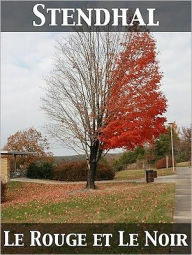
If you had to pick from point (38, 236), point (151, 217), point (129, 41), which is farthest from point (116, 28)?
point (38, 236)

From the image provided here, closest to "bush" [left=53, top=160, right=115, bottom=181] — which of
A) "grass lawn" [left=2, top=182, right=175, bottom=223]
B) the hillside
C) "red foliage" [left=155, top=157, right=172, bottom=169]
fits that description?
the hillside

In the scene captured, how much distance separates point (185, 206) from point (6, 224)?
4.77 metres

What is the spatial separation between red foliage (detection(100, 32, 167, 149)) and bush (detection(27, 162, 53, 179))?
380 inches

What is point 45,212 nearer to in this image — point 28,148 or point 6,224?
point 6,224

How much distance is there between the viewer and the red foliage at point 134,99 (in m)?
17.0

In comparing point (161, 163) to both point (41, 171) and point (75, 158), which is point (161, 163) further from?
point (41, 171)

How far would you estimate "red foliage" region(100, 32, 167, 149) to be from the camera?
17.0 meters

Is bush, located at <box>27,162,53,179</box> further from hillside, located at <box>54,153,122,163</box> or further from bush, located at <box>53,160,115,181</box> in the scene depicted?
hillside, located at <box>54,153,122,163</box>

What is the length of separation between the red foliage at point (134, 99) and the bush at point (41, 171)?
380 inches

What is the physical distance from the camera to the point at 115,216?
981 centimetres

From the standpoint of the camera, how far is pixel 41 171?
27156mm

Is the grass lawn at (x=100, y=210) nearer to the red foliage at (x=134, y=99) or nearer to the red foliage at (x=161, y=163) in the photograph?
the red foliage at (x=134, y=99)

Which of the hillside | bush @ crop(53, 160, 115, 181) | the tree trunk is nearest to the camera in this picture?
the tree trunk

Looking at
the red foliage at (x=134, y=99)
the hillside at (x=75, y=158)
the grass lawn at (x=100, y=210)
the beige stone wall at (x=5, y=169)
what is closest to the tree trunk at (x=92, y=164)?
the red foliage at (x=134, y=99)
